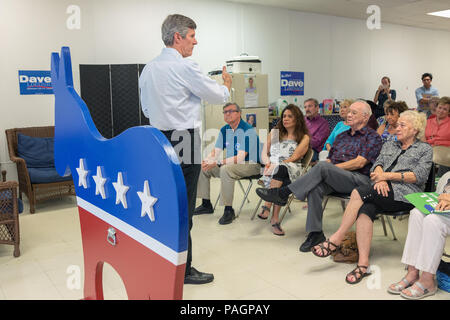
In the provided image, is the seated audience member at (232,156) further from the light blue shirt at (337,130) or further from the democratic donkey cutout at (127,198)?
the democratic donkey cutout at (127,198)

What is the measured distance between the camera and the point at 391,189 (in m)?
3.01

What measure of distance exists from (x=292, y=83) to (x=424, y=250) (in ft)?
21.0

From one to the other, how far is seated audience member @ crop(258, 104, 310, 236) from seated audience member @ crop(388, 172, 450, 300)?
1.38m

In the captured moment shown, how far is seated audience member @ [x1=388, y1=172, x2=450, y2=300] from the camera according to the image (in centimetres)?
251

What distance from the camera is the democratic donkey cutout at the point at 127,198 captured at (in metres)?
1.08

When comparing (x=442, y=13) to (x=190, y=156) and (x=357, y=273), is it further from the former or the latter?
(x=190, y=156)

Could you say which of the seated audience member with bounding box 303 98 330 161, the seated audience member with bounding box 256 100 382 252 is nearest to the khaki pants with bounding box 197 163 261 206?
the seated audience member with bounding box 256 100 382 252

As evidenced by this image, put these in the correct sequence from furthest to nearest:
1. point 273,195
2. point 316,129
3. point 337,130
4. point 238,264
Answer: point 316,129
point 337,130
point 273,195
point 238,264

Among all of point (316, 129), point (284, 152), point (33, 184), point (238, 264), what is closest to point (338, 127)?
point (316, 129)

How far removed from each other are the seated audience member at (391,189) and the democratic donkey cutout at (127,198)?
1.89 metres

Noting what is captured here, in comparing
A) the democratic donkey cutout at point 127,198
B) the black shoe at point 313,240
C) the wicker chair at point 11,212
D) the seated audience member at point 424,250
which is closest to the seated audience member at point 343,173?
the black shoe at point 313,240

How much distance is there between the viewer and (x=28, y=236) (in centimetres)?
396

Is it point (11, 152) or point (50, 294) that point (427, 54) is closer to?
point (11, 152)
